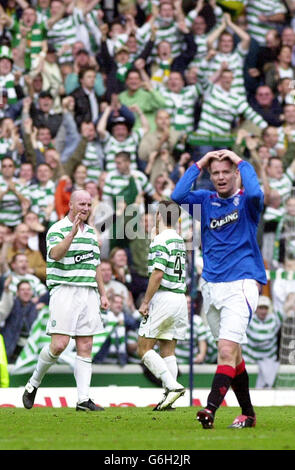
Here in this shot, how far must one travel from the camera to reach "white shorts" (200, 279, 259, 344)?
10273 millimetres

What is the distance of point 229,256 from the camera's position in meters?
10.6

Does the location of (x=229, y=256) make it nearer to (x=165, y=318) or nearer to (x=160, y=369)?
(x=160, y=369)

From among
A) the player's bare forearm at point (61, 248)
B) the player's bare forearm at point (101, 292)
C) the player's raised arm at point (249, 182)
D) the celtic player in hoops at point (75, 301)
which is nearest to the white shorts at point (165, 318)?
the player's bare forearm at point (101, 292)

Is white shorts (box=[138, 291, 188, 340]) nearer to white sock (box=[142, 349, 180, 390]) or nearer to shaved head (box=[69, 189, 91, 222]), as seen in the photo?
white sock (box=[142, 349, 180, 390])

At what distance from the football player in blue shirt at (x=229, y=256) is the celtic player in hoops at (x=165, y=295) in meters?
3.70

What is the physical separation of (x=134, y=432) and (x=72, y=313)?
11.6 ft

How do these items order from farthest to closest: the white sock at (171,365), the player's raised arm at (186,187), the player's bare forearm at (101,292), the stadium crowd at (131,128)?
the stadium crowd at (131,128)
the white sock at (171,365)
the player's bare forearm at (101,292)
the player's raised arm at (186,187)

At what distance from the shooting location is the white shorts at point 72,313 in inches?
527

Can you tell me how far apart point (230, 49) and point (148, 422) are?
1266 centimetres

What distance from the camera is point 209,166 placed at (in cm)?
1060

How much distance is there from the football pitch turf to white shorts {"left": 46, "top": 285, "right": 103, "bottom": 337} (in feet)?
3.01

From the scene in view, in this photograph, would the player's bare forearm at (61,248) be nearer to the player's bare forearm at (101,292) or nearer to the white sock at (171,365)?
the player's bare forearm at (101,292)

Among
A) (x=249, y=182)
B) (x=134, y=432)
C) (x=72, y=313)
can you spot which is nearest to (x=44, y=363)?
(x=72, y=313)

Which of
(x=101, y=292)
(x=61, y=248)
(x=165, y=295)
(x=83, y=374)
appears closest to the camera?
(x=61, y=248)
